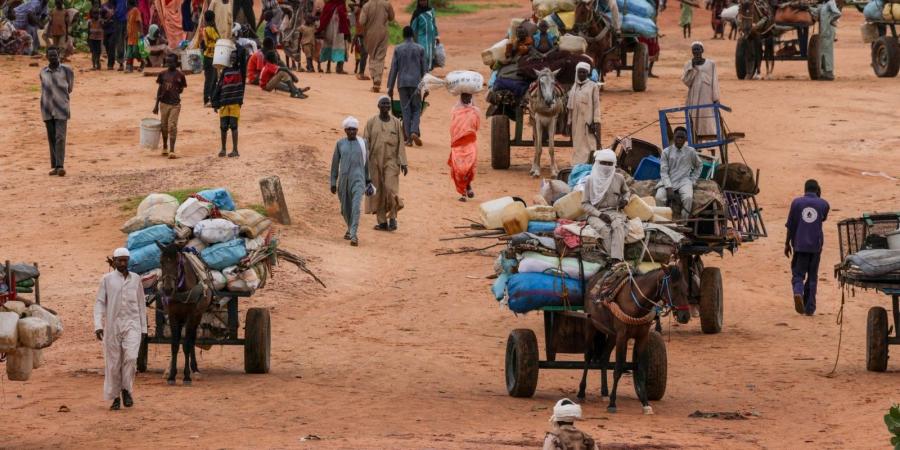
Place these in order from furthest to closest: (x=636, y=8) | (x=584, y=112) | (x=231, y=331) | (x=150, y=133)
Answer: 1. (x=636, y=8)
2. (x=150, y=133)
3. (x=584, y=112)
4. (x=231, y=331)

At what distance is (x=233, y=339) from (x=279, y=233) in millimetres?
5847

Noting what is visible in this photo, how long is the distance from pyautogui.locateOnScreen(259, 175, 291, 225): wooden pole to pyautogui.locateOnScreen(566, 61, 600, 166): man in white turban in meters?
4.33

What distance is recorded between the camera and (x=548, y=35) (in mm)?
27094

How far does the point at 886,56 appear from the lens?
122 feet

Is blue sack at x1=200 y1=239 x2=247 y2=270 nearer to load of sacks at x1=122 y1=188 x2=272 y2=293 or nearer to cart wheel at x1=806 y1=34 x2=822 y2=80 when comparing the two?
load of sacks at x1=122 y1=188 x2=272 y2=293

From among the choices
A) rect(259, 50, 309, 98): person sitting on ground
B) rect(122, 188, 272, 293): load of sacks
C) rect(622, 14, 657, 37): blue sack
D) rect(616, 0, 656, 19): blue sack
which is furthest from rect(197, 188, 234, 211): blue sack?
rect(616, 0, 656, 19): blue sack

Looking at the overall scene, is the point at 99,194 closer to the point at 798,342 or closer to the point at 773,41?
the point at 798,342

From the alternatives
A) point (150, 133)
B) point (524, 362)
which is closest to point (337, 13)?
point (150, 133)

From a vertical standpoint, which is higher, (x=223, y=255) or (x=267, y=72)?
(x=267, y=72)

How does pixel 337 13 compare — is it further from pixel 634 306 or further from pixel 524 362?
pixel 634 306

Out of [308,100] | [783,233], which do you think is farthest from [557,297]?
[308,100]

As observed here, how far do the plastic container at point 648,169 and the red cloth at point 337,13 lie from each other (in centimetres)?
1771

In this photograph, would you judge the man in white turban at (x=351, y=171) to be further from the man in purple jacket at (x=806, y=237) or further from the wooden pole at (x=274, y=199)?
the man in purple jacket at (x=806, y=237)

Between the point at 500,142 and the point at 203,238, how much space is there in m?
12.2
